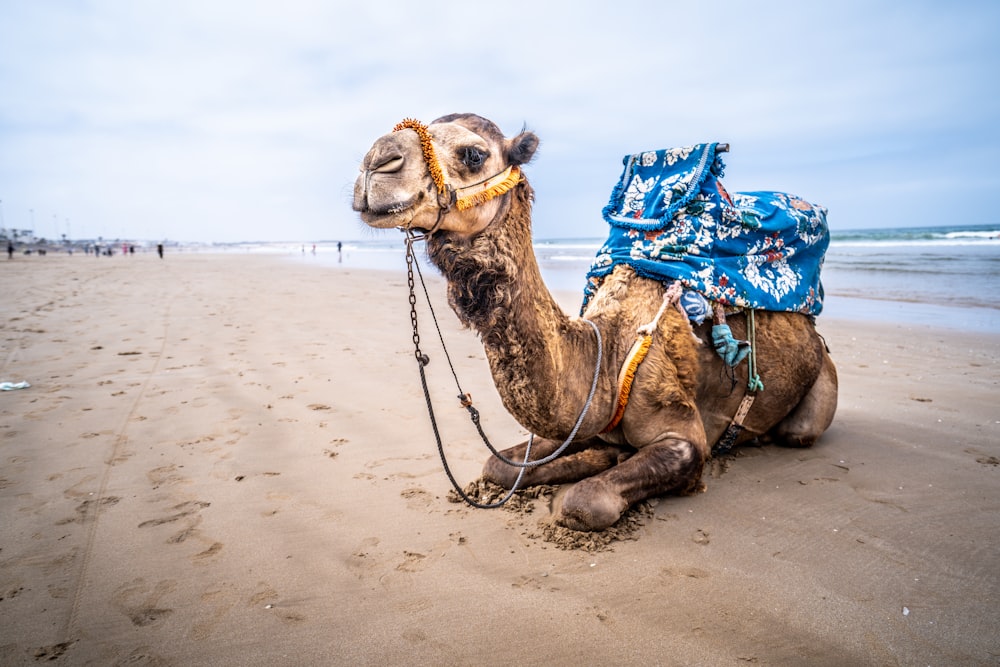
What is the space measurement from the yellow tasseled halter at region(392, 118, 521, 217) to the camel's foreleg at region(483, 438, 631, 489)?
1.57m

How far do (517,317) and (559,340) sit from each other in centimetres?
33

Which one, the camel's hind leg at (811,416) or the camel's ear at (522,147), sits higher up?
the camel's ear at (522,147)

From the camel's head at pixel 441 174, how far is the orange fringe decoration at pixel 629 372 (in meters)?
1.11

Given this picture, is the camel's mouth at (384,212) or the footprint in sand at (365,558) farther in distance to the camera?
the footprint in sand at (365,558)

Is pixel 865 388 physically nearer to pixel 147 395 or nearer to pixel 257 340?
pixel 147 395

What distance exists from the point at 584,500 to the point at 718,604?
0.72 meters

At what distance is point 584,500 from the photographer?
9.02 ft

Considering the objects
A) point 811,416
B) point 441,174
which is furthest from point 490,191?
point 811,416

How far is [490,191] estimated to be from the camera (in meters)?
2.49

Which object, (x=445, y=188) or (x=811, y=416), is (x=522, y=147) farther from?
(x=811, y=416)

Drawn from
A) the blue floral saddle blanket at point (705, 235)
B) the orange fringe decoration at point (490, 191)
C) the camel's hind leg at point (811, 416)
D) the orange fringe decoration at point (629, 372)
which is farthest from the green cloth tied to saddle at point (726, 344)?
the orange fringe decoration at point (490, 191)

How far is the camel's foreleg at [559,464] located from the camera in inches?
131

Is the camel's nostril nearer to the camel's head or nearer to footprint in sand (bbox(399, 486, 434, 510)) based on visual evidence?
the camel's head

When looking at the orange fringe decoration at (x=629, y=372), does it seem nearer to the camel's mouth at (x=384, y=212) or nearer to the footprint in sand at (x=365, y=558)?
the footprint in sand at (x=365, y=558)
